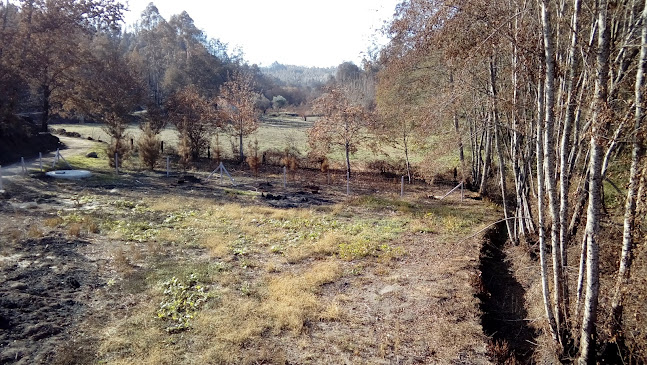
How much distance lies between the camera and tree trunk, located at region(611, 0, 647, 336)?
4711mm

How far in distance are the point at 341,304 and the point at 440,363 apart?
200 cm

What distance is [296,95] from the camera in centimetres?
8138

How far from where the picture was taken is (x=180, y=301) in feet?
22.7

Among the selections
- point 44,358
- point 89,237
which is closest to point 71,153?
point 89,237

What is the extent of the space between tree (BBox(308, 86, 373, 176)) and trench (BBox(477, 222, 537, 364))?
9.95 meters

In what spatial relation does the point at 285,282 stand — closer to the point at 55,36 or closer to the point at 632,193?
the point at 632,193

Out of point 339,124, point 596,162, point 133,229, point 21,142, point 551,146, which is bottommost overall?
point 133,229

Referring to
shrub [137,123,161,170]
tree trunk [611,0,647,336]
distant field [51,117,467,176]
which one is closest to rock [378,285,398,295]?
tree trunk [611,0,647,336]

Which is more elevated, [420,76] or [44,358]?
[420,76]

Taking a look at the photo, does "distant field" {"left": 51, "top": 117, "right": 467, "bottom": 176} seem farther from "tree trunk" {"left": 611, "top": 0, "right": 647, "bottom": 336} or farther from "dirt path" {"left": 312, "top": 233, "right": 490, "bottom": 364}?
"tree trunk" {"left": 611, "top": 0, "right": 647, "bottom": 336}

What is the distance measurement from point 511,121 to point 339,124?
1027 cm

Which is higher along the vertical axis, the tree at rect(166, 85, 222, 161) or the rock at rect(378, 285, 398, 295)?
the tree at rect(166, 85, 222, 161)

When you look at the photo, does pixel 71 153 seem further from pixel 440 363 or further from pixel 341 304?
pixel 440 363

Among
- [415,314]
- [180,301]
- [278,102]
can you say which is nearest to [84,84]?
[180,301]
